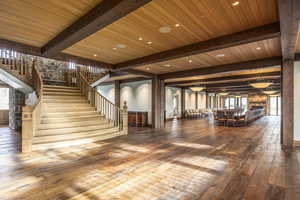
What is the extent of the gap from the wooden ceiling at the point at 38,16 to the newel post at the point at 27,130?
183 centimetres

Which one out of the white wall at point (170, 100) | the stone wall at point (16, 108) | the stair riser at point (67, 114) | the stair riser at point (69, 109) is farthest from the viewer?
the white wall at point (170, 100)

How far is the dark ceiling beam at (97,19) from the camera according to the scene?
222 cm

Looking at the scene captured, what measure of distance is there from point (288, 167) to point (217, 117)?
269 inches

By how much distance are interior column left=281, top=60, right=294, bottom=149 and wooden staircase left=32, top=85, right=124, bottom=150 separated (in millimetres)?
5707

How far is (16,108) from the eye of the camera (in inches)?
292

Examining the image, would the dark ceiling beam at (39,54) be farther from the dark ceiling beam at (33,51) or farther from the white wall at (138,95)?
the white wall at (138,95)

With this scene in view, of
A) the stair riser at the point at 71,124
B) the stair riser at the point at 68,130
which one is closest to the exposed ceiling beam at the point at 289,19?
the stair riser at the point at 68,130

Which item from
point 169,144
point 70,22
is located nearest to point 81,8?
point 70,22

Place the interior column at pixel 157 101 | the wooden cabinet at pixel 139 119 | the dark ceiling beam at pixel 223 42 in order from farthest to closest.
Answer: the wooden cabinet at pixel 139 119, the interior column at pixel 157 101, the dark ceiling beam at pixel 223 42

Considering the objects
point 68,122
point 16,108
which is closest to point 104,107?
point 68,122

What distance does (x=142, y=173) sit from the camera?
301 centimetres

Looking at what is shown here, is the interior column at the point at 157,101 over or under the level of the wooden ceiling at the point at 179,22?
under

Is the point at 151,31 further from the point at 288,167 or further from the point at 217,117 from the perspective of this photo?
the point at 217,117

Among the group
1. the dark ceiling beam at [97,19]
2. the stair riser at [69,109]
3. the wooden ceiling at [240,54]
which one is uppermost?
the wooden ceiling at [240,54]
